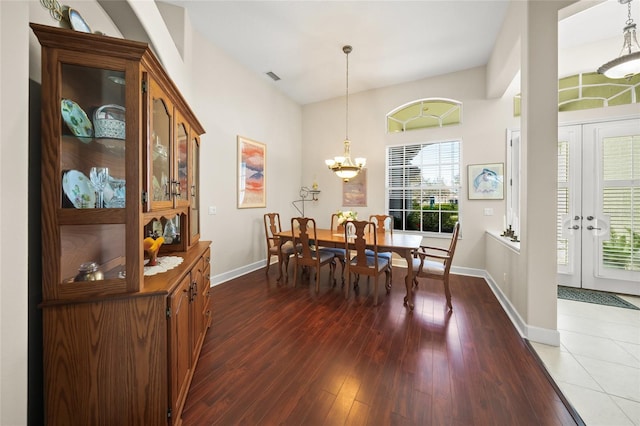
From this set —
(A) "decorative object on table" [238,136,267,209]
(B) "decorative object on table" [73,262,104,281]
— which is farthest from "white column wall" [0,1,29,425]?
(A) "decorative object on table" [238,136,267,209]

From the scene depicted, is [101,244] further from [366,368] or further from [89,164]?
[366,368]

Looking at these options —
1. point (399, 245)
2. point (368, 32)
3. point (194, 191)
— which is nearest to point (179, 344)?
point (194, 191)

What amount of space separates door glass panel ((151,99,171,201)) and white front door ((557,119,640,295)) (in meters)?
5.19

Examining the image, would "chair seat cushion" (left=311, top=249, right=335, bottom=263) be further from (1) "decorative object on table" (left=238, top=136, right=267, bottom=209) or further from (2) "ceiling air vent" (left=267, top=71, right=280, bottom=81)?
(2) "ceiling air vent" (left=267, top=71, right=280, bottom=81)

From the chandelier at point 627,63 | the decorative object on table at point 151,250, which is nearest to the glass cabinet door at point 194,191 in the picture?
the decorative object on table at point 151,250

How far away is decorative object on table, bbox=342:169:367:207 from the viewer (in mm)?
5258

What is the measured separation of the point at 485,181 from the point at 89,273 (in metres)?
5.16

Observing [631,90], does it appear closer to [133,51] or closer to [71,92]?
[133,51]

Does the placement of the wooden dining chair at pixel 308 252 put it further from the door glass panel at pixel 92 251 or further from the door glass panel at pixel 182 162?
the door glass panel at pixel 92 251

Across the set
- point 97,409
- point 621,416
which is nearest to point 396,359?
point 621,416

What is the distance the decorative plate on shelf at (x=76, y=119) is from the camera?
1.16 metres

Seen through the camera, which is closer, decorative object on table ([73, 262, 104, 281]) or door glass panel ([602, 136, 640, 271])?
decorative object on table ([73, 262, 104, 281])

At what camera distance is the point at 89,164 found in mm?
1235

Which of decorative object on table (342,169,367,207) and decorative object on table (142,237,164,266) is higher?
decorative object on table (342,169,367,207)
